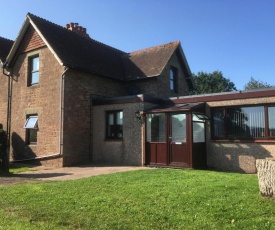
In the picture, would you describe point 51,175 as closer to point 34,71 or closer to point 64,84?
point 64,84

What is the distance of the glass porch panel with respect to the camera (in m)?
13.3

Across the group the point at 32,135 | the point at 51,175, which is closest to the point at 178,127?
the point at 51,175

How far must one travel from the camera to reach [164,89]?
19.3 metres

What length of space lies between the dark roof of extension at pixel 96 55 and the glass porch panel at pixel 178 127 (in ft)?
17.1

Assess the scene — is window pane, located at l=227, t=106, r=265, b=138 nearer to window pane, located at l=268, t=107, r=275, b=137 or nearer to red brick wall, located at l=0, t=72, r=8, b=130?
window pane, located at l=268, t=107, r=275, b=137

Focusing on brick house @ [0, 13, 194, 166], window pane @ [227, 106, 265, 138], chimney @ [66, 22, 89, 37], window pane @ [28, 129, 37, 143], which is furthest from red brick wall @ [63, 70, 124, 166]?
window pane @ [227, 106, 265, 138]

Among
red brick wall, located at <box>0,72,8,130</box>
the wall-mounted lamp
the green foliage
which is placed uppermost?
red brick wall, located at <box>0,72,8,130</box>

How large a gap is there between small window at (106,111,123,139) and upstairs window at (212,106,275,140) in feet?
15.7

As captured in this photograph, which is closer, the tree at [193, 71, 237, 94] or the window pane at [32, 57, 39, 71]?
the window pane at [32, 57, 39, 71]

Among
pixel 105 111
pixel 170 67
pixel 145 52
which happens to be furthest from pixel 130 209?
pixel 145 52

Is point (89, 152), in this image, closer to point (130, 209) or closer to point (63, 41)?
point (63, 41)

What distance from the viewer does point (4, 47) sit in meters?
21.0

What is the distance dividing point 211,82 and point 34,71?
42441 millimetres

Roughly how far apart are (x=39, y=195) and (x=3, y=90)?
1405 cm
